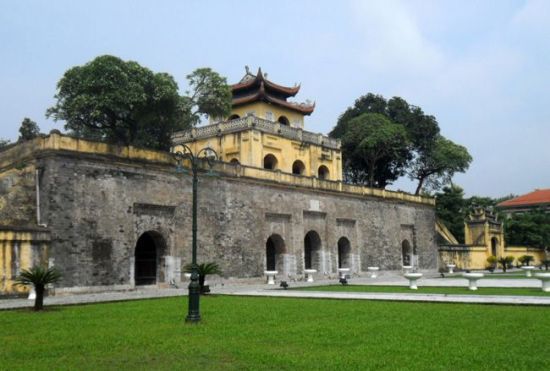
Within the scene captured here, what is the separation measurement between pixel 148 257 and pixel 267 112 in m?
15.2

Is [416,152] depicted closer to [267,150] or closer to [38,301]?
[267,150]

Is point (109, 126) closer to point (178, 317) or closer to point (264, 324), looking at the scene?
point (178, 317)

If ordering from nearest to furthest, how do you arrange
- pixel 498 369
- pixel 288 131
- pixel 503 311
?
pixel 498 369, pixel 503 311, pixel 288 131

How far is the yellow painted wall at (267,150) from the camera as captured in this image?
2991 centimetres

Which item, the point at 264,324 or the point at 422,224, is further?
the point at 422,224

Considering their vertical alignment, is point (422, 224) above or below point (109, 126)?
below

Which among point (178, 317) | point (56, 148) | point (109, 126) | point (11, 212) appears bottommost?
point (178, 317)

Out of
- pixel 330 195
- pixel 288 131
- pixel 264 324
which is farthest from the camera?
pixel 288 131

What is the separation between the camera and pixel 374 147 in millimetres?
38312

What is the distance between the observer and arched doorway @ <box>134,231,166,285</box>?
21.5m

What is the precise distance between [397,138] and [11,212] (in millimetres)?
27183

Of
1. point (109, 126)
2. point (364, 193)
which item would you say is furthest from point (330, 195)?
point (109, 126)

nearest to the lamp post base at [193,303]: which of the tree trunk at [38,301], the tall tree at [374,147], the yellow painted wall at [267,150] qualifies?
the tree trunk at [38,301]

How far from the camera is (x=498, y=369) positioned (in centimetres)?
567
